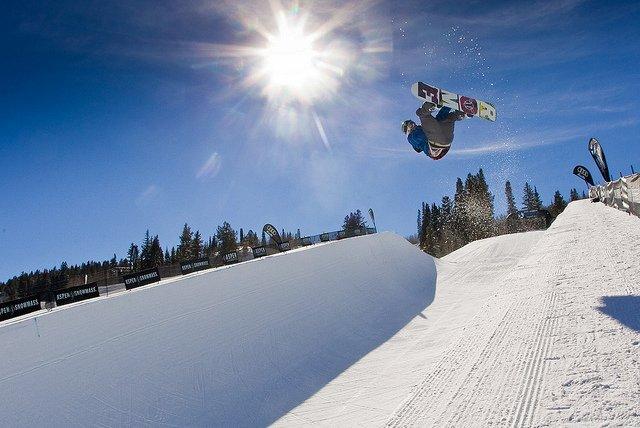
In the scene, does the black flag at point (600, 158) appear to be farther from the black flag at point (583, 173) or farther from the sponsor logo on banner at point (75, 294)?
the sponsor logo on banner at point (75, 294)

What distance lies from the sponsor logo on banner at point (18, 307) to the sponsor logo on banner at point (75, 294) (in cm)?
77

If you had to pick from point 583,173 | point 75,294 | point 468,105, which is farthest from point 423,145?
point 583,173

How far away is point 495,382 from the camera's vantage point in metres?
4.07

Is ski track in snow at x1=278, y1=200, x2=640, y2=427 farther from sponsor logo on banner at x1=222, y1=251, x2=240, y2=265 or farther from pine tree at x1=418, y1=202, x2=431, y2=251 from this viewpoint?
pine tree at x1=418, y1=202, x2=431, y2=251

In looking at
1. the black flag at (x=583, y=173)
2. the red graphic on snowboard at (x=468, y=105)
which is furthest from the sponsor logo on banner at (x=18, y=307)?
the black flag at (x=583, y=173)

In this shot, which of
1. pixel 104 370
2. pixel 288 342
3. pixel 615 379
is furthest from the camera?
pixel 288 342

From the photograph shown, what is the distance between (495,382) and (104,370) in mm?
8023

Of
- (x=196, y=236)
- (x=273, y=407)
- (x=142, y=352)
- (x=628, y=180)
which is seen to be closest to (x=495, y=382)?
(x=273, y=407)

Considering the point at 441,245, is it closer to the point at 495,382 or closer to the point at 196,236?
the point at 196,236

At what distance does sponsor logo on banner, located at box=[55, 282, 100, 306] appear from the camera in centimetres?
1530

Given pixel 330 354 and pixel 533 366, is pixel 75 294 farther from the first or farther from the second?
pixel 533 366

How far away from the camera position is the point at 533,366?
404cm

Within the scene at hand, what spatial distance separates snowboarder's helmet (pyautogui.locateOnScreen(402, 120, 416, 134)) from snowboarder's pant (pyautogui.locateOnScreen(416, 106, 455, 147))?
38cm

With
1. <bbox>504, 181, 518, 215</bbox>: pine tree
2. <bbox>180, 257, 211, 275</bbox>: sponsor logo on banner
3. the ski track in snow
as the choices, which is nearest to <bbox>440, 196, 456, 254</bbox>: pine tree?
<bbox>504, 181, 518, 215</bbox>: pine tree
